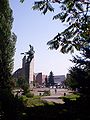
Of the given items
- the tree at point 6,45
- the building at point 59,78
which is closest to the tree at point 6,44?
the tree at point 6,45

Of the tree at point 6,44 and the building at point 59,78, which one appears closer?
the tree at point 6,44

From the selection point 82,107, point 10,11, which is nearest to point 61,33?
point 82,107

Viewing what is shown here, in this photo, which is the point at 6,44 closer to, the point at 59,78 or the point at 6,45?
the point at 6,45

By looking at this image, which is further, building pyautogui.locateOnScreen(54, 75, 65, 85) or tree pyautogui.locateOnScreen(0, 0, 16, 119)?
building pyautogui.locateOnScreen(54, 75, 65, 85)

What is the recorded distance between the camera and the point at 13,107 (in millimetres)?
13758

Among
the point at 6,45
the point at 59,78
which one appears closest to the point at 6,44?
the point at 6,45

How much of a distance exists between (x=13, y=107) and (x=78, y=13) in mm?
8567

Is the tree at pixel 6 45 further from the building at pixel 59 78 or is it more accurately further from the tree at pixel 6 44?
the building at pixel 59 78

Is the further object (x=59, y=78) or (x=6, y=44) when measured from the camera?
(x=59, y=78)

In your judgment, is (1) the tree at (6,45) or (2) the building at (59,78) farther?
(2) the building at (59,78)

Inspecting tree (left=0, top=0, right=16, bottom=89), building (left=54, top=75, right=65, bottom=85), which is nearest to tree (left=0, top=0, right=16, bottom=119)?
tree (left=0, top=0, right=16, bottom=89)

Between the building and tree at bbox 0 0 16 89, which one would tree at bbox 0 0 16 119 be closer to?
tree at bbox 0 0 16 89

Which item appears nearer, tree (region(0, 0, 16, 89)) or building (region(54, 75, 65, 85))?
tree (region(0, 0, 16, 89))

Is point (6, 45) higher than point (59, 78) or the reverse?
the reverse
